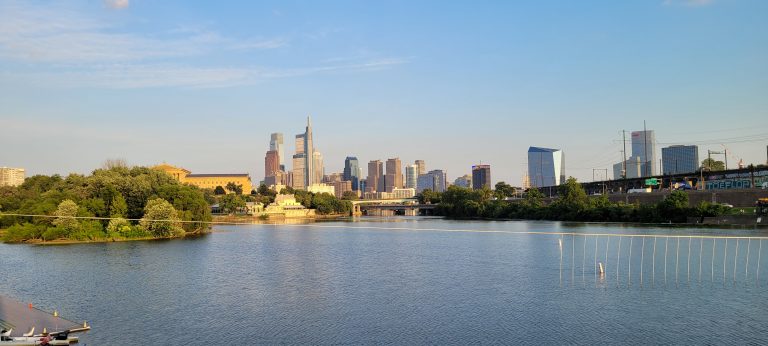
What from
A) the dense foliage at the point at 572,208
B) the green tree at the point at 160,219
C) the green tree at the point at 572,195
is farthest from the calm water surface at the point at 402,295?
the green tree at the point at 572,195

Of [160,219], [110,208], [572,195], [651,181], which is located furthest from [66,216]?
[651,181]

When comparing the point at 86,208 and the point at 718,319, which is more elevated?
the point at 86,208

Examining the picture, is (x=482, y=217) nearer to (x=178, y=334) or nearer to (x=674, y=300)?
(x=674, y=300)

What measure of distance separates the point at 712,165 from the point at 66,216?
536 ft

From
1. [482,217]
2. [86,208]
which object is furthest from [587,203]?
[86,208]

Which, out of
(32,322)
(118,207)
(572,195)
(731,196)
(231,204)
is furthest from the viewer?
(231,204)

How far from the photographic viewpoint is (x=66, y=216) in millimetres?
72250

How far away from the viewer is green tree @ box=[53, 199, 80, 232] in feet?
236

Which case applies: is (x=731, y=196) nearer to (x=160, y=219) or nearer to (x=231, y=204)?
(x=160, y=219)

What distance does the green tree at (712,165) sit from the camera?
164 metres

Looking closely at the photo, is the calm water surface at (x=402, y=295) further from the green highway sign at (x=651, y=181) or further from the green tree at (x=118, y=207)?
the green highway sign at (x=651, y=181)

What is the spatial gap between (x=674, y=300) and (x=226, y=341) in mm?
23488

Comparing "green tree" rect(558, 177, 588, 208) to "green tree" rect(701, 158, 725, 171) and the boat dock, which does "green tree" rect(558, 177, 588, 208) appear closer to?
"green tree" rect(701, 158, 725, 171)

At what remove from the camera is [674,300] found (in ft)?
108
